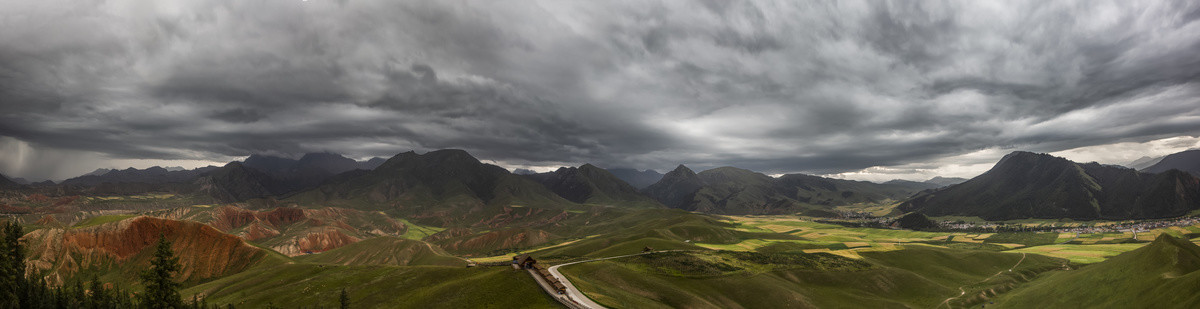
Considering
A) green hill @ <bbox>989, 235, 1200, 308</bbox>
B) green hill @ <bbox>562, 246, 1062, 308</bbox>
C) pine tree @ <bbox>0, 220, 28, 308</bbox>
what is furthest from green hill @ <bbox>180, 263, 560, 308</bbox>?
green hill @ <bbox>989, 235, 1200, 308</bbox>

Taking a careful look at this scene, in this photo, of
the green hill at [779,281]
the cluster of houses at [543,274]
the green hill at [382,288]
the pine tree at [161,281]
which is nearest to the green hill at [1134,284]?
the green hill at [779,281]

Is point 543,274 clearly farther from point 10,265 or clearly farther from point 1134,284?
point 1134,284

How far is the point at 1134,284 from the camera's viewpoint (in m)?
104

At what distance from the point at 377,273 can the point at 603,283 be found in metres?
73.9

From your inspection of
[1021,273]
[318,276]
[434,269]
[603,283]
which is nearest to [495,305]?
[603,283]

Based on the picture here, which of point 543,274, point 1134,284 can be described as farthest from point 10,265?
point 1134,284

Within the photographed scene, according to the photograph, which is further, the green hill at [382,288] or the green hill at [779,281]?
the green hill at [779,281]

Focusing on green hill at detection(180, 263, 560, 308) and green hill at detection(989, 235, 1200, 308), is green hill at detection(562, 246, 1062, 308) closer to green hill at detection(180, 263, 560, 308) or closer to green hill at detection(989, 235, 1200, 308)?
green hill at detection(180, 263, 560, 308)

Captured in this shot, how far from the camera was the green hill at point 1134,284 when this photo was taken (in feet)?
290

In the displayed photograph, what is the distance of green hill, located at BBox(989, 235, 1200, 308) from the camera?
A: 8829 cm

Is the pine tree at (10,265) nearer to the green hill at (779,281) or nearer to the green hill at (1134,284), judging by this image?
the green hill at (779,281)

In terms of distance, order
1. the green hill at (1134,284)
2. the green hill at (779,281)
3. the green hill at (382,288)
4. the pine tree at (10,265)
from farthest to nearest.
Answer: the green hill at (779,281), the green hill at (1134,284), the green hill at (382,288), the pine tree at (10,265)

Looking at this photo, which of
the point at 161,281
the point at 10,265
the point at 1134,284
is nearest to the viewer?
the point at 161,281

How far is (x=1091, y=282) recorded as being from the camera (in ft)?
388
